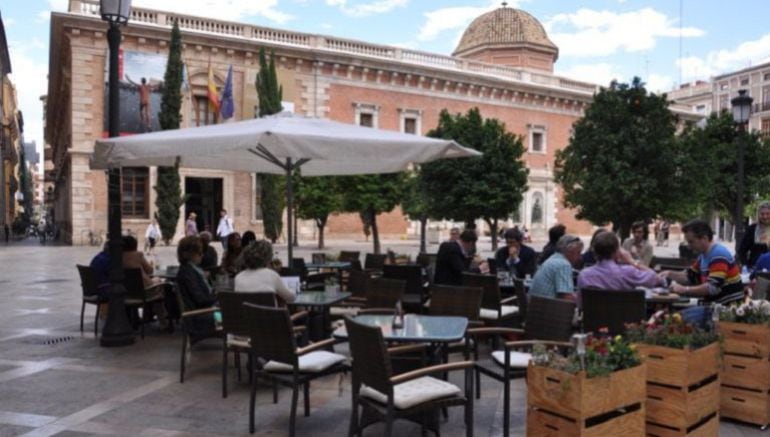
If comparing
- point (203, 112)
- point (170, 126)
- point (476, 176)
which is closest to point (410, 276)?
point (476, 176)

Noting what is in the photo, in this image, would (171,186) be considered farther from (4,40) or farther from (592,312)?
(4,40)

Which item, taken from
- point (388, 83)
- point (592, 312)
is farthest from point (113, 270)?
point (388, 83)

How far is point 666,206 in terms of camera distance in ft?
49.5

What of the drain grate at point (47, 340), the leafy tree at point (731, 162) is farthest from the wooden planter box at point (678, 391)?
the leafy tree at point (731, 162)

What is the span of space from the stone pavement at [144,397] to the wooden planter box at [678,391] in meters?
0.70

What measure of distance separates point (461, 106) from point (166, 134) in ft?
106

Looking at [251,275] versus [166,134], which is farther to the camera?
[166,134]

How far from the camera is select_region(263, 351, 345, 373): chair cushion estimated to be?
4312mm

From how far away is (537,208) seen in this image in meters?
41.3

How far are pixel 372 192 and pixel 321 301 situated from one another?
45.5ft

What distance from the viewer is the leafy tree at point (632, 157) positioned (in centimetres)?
1471

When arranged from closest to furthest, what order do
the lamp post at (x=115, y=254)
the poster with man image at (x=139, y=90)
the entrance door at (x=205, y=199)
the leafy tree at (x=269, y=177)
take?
1. the lamp post at (x=115, y=254)
2. the poster with man image at (x=139, y=90)
3. the leafy tree at (x=269, y=177)
4. the entrance door at (x=205, y=199)

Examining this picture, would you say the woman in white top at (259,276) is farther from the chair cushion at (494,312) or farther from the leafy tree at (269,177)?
the leafy tree at (269,177)

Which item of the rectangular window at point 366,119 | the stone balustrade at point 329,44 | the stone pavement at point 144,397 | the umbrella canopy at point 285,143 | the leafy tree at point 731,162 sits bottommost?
the stone pavement at point 144,397
